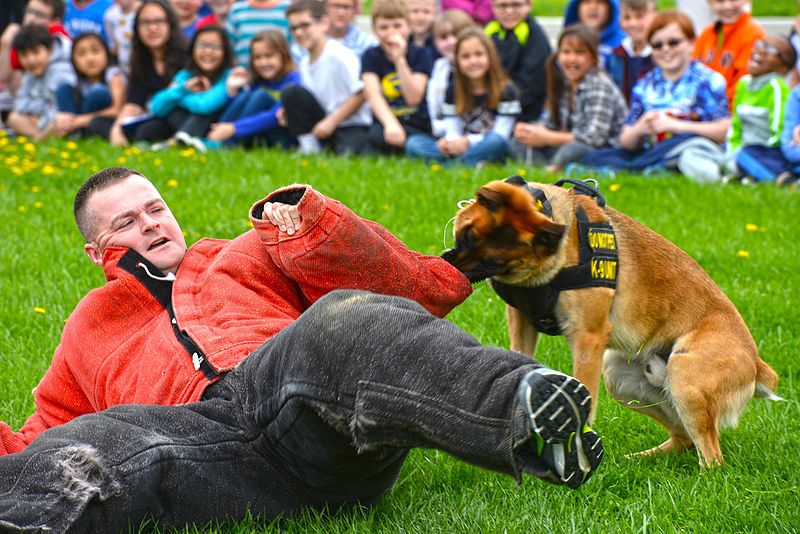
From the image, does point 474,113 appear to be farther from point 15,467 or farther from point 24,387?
point 15,467

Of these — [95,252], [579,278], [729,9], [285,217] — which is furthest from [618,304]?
[729,9]

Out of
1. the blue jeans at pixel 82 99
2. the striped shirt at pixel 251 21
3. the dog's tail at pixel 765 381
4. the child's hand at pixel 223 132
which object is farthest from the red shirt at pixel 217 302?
the blue jeans at pixel 82 99

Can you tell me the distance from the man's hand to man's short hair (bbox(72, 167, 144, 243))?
80 centimetres

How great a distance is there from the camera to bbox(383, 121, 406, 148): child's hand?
9.90 meters

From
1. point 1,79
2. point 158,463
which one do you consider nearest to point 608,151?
point 158,463

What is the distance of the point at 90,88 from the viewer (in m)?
12.5

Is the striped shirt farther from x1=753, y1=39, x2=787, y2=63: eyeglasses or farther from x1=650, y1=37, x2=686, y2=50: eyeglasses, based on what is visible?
x1=753, y1=39, x2=787, y2=63: eyeglasses

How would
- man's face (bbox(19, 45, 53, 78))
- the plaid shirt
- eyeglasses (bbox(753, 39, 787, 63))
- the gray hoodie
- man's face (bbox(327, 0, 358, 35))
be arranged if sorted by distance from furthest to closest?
man's face (bbox(19, 45, 53, 78)) → the gray hoodie → man's face (bbox(327, 0, 358, 35)) → the plaid shirt → eyeglasses (bbox(753, 39, 787, 63))

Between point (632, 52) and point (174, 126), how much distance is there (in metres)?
4.87

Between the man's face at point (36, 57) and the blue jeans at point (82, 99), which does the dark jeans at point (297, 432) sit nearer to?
the blue jeans at point (82, 99)

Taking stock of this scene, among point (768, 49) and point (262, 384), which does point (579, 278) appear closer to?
point (262, 384)

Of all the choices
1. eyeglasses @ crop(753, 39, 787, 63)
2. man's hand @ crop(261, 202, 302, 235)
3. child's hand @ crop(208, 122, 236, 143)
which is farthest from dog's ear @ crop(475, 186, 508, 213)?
child's hand @ crop(208, 122, 236, 143)

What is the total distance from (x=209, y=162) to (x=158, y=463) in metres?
6.37

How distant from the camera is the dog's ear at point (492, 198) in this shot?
3635 mm
